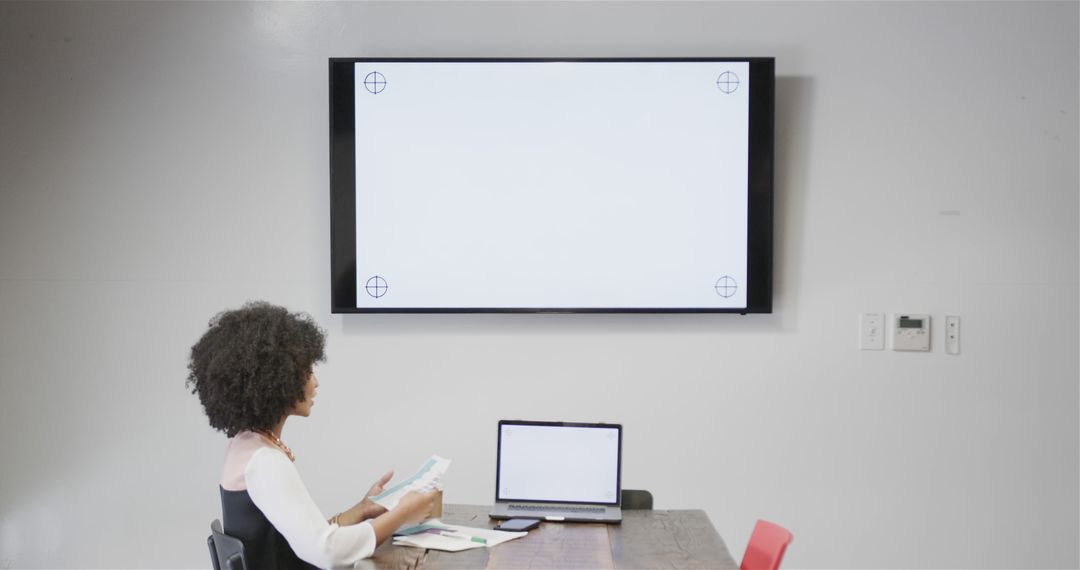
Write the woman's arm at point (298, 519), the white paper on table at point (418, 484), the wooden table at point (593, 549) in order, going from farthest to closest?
the white paper on table at point (418, 484) → the wooden table at point (593, 549) → the woman's arm at point (298, 519)

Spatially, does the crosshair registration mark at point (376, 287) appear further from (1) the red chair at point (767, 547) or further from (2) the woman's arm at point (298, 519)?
(1) the red chair at point (767, 547)

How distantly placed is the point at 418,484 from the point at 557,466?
1.36 feet

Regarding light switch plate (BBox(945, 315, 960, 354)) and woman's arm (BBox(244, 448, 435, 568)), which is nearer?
woman's arm (BBox(244, 448, 435, 568))

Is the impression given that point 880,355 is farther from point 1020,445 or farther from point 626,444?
point 626,444

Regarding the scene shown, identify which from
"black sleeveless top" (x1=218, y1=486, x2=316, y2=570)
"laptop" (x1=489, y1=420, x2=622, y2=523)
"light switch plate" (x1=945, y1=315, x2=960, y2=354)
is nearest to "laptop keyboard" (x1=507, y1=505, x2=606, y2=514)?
"laptop" (x1=489, y1=420, x2=622, y2=523)

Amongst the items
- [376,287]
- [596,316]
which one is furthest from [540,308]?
[376,287]

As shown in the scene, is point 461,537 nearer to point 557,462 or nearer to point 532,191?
point 557,462

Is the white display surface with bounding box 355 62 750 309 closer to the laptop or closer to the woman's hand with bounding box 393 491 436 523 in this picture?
the laptop

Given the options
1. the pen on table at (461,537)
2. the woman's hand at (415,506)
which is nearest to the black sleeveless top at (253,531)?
the woman's hand at (415,506)

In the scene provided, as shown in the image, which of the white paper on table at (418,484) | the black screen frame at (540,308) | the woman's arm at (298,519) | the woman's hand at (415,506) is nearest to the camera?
the woman's arm at (298,519)

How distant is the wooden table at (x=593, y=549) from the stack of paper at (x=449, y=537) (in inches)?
1.0

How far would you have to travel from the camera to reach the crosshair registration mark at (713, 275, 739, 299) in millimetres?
3123

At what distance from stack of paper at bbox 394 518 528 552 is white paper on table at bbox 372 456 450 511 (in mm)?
83

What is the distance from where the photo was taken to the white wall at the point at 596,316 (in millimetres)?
3172
